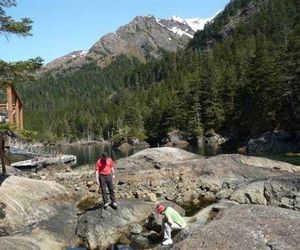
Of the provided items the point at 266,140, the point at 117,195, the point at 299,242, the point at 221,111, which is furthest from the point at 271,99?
the point at 299,242

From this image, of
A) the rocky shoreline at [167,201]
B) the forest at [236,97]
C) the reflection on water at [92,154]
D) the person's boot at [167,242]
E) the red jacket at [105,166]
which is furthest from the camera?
the reflection on water at [92,154]

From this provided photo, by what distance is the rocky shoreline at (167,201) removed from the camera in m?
14.3

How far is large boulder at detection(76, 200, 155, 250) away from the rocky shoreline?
0.14 feet

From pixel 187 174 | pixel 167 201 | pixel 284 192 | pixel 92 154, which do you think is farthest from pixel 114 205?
pixel 92 154

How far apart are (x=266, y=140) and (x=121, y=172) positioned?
131ft

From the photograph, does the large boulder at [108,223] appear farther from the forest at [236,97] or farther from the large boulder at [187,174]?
the forest at [236,97]

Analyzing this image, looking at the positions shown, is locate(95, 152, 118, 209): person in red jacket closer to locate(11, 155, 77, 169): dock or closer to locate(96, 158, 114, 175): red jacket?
locate(96, 158, 114, 175): red jacket

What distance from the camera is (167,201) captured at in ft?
85.3

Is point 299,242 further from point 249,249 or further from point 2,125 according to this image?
point 2,125

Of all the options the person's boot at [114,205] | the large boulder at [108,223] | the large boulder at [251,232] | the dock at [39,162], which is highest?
the large boulder at [251,232]

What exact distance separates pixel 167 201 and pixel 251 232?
485 inches

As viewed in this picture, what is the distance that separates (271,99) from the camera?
7569 centimetres

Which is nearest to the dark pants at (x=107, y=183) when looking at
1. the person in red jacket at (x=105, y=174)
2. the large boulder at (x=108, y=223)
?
the person in red jacket at (x=105, y=174)

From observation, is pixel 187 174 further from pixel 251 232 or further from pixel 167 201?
pixel 251 232
